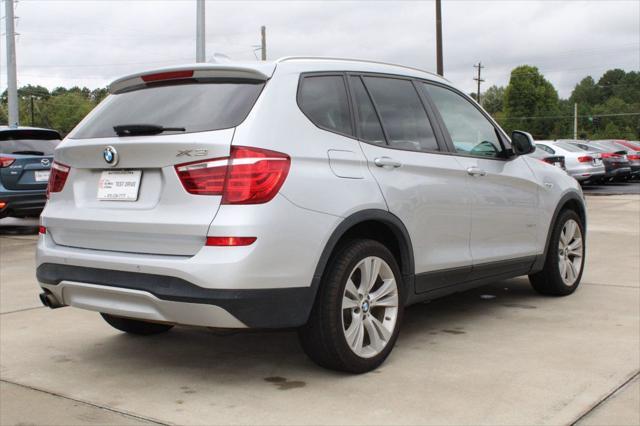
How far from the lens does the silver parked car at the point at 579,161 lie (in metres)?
22.3

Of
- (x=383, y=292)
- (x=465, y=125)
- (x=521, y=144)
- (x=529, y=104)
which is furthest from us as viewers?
(x=529, y=104)

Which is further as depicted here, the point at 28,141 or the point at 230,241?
the point at 28,141

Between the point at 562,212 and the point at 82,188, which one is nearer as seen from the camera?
the point at 82,188

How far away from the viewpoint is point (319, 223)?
3.86 meters

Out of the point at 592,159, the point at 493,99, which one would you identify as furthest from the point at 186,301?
the point at 493,99

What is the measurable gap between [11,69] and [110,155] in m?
20.1

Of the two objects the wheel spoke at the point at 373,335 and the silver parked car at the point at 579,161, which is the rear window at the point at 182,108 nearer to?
the wheel spoke at the point at 373,335

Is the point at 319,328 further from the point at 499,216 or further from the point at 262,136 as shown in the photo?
the point at 499,216

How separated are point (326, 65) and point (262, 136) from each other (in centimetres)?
84

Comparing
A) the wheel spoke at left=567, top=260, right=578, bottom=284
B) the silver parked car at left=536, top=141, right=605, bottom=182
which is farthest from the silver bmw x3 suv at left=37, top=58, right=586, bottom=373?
the silver parked car at left=536, top=141, right=605, bottom=182

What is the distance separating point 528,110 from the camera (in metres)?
125

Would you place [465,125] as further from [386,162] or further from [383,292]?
[383,292]

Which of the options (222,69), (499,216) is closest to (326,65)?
(222,69)

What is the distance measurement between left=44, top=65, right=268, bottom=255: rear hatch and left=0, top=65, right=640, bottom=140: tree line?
109 m
